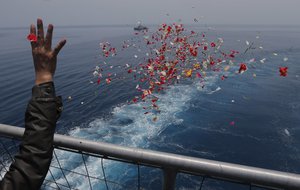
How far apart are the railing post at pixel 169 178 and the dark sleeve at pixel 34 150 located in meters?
1.17

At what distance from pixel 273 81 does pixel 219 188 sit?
1099 inches

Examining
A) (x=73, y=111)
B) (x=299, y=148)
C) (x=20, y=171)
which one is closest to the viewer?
(x=20, y=171)

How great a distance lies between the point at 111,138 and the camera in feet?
59.8

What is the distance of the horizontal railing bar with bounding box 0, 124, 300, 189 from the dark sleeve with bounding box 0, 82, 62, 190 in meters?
0.43

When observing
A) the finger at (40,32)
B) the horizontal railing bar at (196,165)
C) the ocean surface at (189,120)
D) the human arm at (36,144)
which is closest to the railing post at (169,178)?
the horizontal railing bar at (196,165)

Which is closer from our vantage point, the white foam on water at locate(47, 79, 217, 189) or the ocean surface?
the white foam on water at locate(47, 79, 217, 189)

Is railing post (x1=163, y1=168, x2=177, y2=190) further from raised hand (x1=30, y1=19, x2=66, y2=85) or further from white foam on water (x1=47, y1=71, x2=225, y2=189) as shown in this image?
white foam on water (x1=47, y1=71, x2=225, y2=189)

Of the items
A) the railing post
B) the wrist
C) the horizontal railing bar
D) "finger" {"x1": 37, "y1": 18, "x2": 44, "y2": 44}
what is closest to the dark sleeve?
the wrist

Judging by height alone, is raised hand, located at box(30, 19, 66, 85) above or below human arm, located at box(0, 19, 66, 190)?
above

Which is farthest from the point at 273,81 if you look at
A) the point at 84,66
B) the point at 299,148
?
the point at 84,66

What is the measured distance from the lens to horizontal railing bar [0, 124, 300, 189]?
1952mm

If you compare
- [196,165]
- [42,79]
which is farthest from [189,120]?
[42,79]

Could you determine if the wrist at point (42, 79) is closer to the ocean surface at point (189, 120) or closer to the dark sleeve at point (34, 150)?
the dark sleeve at point (34, 150)

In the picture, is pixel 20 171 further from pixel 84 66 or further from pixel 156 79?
pixel 84 66
